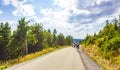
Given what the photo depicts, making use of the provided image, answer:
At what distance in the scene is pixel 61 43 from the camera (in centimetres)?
18338

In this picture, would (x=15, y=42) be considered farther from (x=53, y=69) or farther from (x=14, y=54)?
(x=53, y=69)

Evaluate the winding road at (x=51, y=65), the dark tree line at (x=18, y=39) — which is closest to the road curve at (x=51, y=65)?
the winding road at (x=51, y=65)

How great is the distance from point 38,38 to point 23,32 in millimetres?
27464

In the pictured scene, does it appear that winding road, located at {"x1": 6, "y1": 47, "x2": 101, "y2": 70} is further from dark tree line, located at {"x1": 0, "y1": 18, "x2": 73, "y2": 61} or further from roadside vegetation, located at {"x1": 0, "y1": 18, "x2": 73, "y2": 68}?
dark tree line, located at {"x1": 0, "y1": 18, "x2": 73, "y2": 61}

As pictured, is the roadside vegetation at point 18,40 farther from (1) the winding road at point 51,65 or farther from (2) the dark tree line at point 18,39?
(1) the winding road at point 51,65

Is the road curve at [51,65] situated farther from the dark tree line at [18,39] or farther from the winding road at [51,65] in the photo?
the dark tree line at [18,39]

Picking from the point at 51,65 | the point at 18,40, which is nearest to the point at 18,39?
the point at 18,40

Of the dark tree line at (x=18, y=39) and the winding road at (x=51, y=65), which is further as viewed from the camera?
the dark tree line at (x=18, y=39)

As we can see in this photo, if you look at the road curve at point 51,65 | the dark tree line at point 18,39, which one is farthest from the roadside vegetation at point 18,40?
the road curve at point 51,65

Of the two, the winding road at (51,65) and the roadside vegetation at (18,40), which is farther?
the roadside vegetation at (18,40)

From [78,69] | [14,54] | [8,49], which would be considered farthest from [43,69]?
[14,54]

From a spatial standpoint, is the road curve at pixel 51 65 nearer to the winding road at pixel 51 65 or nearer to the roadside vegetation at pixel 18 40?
the winding road at pixel 51 65

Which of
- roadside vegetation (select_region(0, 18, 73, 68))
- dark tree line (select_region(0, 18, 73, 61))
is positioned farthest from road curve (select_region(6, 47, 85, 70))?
dark tree line (select_region(0, 18, 73, 61))

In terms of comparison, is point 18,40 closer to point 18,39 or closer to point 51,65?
point 18,39
